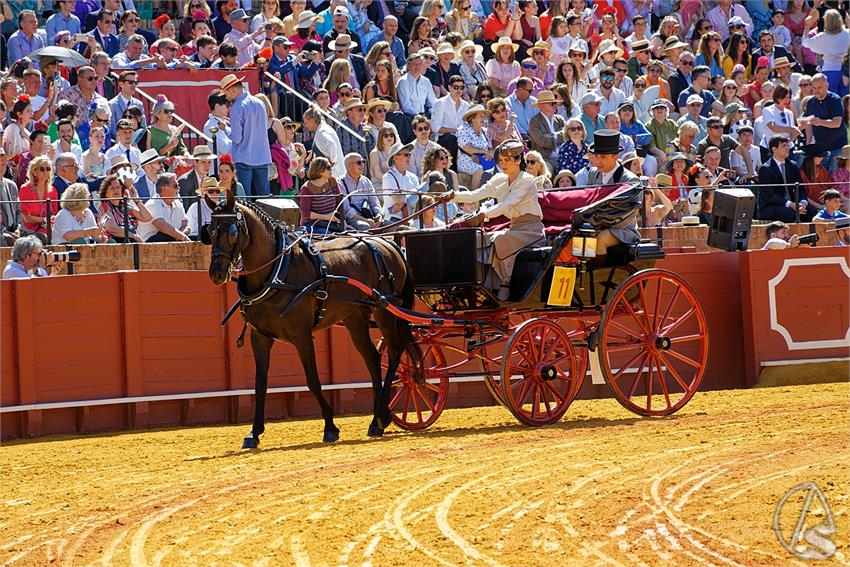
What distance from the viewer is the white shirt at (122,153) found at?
15217 mm

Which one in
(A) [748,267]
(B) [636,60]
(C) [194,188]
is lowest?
(A) [748,267]

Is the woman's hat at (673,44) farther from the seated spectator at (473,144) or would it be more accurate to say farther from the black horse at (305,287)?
the black horse at (305,287)

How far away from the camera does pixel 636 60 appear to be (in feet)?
69.6

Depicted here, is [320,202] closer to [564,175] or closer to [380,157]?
[380,157]

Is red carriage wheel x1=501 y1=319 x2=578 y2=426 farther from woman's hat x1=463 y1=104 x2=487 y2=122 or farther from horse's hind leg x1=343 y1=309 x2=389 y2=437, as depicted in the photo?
woman's hat x1=463 y1=104 x2=487 y2=122

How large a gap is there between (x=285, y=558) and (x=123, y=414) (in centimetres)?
724

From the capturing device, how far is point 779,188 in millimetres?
17734

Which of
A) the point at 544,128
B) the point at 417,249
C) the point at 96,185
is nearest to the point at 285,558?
the point at 417,249

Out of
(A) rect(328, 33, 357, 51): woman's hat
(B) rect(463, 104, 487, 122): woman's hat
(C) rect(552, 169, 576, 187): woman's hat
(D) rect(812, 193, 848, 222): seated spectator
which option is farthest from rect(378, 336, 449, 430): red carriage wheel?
(D) rect(812, 193, 848, 222): seated spectator

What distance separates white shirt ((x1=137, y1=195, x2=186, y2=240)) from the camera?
1448cm

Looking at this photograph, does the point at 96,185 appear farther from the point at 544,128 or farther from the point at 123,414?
the point at 544,128

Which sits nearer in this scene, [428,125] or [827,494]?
[827,494]

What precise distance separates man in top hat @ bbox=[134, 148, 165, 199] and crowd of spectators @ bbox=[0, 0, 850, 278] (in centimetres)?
2

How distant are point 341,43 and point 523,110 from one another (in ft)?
8.05
